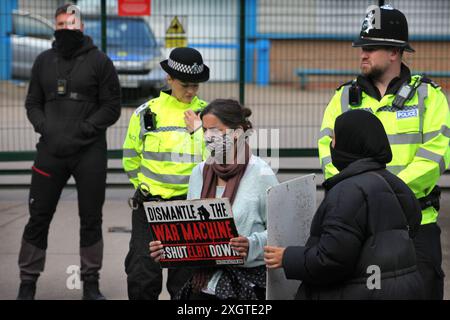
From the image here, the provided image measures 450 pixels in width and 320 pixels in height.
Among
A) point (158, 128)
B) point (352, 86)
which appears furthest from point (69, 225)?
point (352, 86)

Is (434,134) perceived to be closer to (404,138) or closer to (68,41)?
(404,138)

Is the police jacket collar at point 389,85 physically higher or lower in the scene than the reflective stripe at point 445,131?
higher

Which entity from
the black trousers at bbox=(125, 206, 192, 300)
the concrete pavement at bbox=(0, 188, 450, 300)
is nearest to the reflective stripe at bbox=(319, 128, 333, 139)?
the black trousers at bbox=(125, 206, 192, 300)

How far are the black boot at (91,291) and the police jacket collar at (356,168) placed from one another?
3.35m

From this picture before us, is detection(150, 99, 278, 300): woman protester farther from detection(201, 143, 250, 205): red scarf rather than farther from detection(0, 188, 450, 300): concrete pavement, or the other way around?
detection(0, 188, 450, 300): concrete pavement

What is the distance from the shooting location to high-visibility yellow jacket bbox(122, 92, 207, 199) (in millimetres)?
5832

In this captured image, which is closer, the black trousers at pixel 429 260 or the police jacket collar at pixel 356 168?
the police jacket collar at pixel 356 168

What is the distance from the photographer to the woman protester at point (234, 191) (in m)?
4.66

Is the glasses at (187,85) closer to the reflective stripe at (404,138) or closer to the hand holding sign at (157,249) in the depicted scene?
the reflective stripe at (404,138)

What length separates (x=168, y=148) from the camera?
586 centimetres

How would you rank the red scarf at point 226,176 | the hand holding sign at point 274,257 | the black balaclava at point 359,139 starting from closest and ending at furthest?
the black balaclava at point 359,139 < the hand holding sign at point 274,257 < the red scarf at point 226,176

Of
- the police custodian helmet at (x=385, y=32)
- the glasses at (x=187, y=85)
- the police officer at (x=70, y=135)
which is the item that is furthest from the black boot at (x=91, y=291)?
the police custodian helmet at (x=385, y=32)

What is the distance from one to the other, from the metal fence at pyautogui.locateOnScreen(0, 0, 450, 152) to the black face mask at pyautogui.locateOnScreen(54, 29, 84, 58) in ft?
10.6

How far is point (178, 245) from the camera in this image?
4.54 meters
